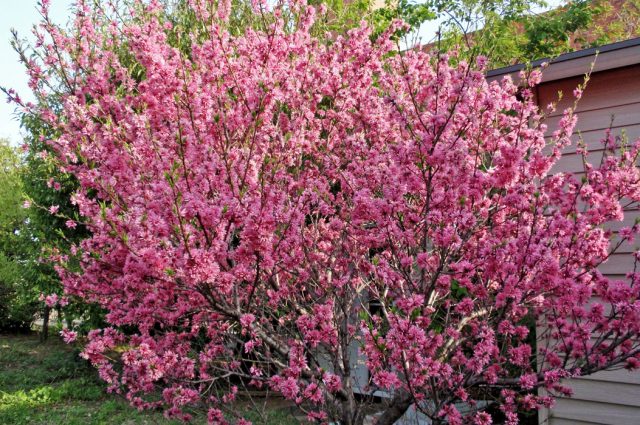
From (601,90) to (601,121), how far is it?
0.27 metres

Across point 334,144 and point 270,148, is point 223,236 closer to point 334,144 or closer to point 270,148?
point 270,148

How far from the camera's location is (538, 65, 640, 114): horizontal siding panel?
423 centimetres

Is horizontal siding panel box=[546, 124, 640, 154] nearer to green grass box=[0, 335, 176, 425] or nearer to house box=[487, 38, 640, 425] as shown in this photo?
house box=[487, 38, 640, 425]

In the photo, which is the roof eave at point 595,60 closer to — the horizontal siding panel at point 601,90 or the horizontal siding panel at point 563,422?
the horizontal siding panel at point 601,90

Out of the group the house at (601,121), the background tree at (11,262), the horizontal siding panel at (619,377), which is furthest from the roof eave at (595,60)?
the background tree at (11,262)

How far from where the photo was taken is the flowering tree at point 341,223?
3.14 meters

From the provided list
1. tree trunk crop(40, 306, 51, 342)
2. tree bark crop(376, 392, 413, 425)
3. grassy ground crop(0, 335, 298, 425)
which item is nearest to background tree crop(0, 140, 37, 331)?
tree trunk crop(40, 306, 51, 342)

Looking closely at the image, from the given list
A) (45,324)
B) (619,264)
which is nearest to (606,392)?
(619,264)

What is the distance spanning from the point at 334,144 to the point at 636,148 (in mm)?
2562

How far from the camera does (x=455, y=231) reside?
317 centimetres

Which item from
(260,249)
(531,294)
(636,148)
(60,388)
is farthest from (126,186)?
(60,388)

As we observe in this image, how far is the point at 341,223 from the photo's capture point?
4094 millimetres

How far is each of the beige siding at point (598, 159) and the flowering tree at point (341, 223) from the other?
13.4 inches

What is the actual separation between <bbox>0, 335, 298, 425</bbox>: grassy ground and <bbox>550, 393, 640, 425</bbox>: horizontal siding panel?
3.87m
